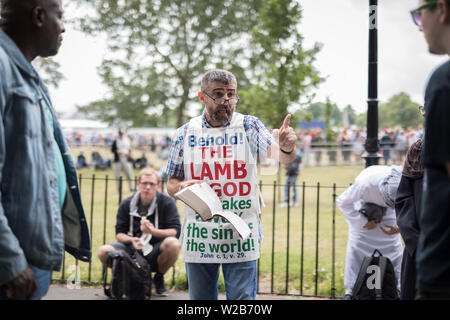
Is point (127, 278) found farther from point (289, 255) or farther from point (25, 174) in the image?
point (25, 174)

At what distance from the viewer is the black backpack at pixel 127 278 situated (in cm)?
484

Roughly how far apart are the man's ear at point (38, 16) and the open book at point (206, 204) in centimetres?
117

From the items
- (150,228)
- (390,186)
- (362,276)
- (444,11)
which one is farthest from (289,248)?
(444,11)

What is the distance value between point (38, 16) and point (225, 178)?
1442mm

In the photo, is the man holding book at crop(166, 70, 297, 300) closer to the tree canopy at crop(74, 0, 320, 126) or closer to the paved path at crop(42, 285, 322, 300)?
the paved path at crop(42, 285, 322, 300)

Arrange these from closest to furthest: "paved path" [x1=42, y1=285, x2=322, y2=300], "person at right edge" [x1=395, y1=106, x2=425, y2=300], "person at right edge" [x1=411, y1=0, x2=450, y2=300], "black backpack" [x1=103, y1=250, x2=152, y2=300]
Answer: "person at right edge" [x1=411, y1=0, x2=450, y2=300], "person at right edge" [x1=395, y1=106, x2=425, y2=300], "black backpack" [x1=103, y1=250, x2=152, y2=300], "paved path" [x1=42, y1=285, x2=322, y2=300]

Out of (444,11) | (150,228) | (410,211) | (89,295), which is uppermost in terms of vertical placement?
(444,11)

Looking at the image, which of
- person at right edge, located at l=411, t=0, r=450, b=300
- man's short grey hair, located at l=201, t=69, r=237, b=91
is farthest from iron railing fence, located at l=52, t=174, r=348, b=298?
person at right edge, located at l=411, t=0, r=450, b=300

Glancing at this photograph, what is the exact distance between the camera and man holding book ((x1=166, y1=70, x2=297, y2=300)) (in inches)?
115

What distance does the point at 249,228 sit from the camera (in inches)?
115

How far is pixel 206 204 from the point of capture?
8.94 ft

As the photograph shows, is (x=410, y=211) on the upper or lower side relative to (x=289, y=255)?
upper

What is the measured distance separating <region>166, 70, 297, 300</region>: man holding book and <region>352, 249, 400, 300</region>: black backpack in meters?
1.31

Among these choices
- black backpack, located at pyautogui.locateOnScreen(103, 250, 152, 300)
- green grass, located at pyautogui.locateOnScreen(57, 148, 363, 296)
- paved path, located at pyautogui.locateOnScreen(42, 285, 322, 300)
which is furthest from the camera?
green grass, located at pyautogui.locateOnScreen(57, 148, 363, 296)
